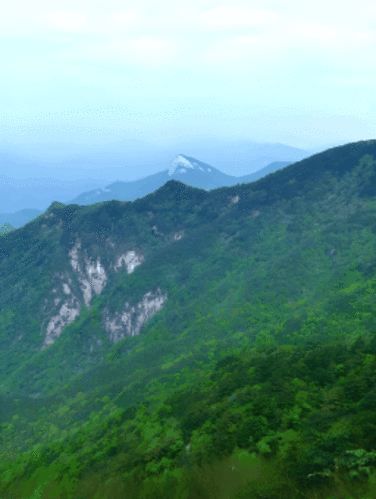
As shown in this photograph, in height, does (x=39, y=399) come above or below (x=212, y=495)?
below

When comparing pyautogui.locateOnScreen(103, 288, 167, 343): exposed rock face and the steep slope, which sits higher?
the steep slope

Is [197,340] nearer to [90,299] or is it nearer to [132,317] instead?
[132,317]

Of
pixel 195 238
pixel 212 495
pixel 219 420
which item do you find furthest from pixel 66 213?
pixel 212 495

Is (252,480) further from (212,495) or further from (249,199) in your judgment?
(249,199)

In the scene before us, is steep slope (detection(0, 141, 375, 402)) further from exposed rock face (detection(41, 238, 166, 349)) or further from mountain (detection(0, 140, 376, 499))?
mountain (detection(0, 140, 376, 499))

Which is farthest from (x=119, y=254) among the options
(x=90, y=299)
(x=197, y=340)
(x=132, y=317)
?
(x=197, y=340)

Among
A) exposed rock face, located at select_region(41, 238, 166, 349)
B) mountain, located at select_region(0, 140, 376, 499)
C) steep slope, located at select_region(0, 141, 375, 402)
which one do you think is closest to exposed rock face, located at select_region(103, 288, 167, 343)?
exposed rock face, located at select_region(41, 238, 166, 349)

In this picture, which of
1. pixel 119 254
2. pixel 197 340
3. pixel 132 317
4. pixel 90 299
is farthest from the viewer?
pixel 119 254
